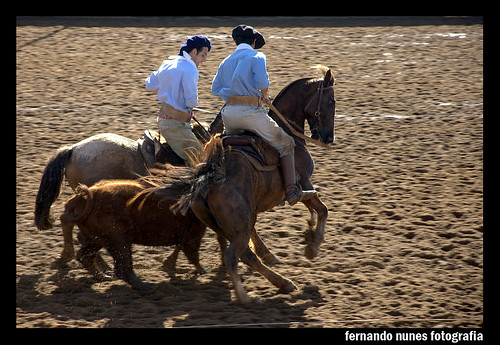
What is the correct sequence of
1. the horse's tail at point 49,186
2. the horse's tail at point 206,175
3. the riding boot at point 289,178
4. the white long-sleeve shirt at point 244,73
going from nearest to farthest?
the horse's tail at point 206,175 → the white long-sleeve shirt at point 244,73 → the riding boot at point 289,178 → the horse's tail at point 49,186

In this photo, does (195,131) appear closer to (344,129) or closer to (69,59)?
(344,129)

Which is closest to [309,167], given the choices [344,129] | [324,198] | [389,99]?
[324,198]

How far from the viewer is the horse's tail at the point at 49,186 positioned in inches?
255

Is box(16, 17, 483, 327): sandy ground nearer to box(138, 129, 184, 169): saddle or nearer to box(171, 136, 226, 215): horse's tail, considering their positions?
box(171, 136, 226, 215): horse's tail

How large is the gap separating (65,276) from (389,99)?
22.8 feet

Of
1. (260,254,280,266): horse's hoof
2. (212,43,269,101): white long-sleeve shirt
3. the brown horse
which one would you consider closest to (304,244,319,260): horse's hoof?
the brown horse

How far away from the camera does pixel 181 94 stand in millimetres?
6516

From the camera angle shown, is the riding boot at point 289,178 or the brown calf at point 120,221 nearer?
the brown calf at point 120,221

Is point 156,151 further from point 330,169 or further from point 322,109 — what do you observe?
point 330,169

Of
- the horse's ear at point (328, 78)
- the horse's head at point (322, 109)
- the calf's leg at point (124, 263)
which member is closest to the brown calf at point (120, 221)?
the calf's leg at point (124, 263)

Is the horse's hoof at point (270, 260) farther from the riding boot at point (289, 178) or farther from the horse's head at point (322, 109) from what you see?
the horse's head at point (322, 109)

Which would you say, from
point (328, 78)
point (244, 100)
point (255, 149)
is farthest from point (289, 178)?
point (328, 78)

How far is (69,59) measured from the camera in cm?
1324

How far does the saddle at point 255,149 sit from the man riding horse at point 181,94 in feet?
1.23
